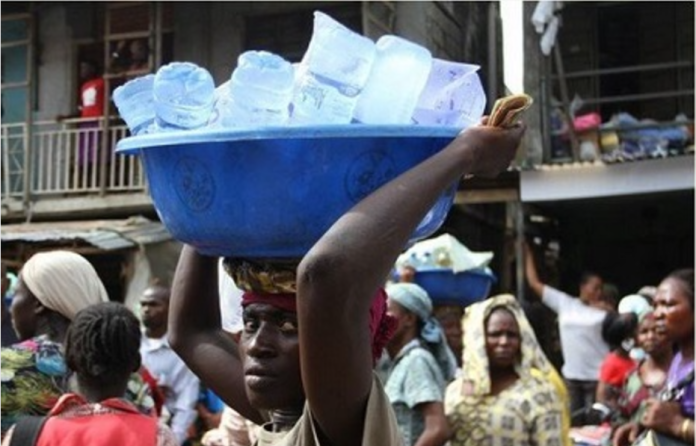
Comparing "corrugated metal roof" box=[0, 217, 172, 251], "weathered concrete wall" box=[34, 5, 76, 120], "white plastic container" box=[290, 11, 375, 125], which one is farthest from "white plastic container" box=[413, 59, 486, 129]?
"weathered concrete wall" box=[34, 5, 76, 120]

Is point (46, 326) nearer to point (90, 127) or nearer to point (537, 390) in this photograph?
point (537, 390)

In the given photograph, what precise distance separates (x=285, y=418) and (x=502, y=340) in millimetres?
2422

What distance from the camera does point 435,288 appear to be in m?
6.08

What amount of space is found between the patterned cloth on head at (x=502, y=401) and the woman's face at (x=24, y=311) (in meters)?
1.61

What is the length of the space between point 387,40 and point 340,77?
0.11 m

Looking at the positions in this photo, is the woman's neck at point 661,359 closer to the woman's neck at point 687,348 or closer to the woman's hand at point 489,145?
the woman's neck at point 687,348

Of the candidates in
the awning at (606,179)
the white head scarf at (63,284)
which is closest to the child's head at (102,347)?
the white head scarf at (63,284)

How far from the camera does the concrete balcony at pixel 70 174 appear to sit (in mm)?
12594

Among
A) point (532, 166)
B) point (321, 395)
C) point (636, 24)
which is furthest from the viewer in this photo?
point (636, 24)

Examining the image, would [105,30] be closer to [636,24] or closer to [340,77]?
[636,24]

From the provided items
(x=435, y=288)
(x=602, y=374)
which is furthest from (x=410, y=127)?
(x=602, y=374)

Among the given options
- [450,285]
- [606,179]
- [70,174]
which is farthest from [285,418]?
[70,174]

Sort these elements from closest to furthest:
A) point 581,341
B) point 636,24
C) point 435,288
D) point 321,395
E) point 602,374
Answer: point 321,395, point 435,288, point 602,374, point 581,341, point 636,24

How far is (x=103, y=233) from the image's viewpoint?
11.5 m
